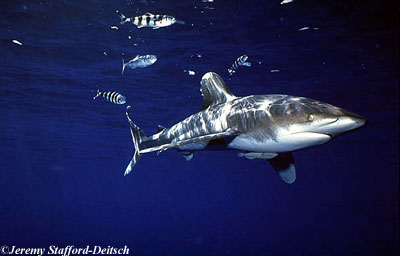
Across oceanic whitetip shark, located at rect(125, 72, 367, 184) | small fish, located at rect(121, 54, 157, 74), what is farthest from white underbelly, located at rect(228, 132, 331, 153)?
small fish, located at rect(121, 54, 157, 74)

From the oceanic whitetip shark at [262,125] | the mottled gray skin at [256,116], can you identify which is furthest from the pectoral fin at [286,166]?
the mottled gray skin at [256,116]

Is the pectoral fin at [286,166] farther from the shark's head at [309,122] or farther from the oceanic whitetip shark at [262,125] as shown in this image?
the shark's head at [309,122]

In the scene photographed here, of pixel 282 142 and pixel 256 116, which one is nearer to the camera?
pixel 282 142

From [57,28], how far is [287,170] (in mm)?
11454

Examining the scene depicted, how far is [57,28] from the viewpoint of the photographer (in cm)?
1190

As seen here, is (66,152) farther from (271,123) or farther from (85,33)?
(271,123)

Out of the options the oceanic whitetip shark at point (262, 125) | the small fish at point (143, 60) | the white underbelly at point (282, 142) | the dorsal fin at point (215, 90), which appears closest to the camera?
the oceanic whitetip shark at point (262, 125)

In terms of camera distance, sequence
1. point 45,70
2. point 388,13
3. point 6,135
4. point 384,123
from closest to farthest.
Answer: point 388,13, point 45,70, point 384,123, point 6,135

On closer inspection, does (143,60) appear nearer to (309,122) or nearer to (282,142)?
(282,142)

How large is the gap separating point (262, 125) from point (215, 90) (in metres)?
1.99

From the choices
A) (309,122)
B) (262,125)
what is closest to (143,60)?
(262,125)

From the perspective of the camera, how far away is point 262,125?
3.91m

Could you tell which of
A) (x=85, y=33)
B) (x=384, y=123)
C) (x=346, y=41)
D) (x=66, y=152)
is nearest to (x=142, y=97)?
(x=85, y=33)

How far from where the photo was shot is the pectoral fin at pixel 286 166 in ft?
17.3
